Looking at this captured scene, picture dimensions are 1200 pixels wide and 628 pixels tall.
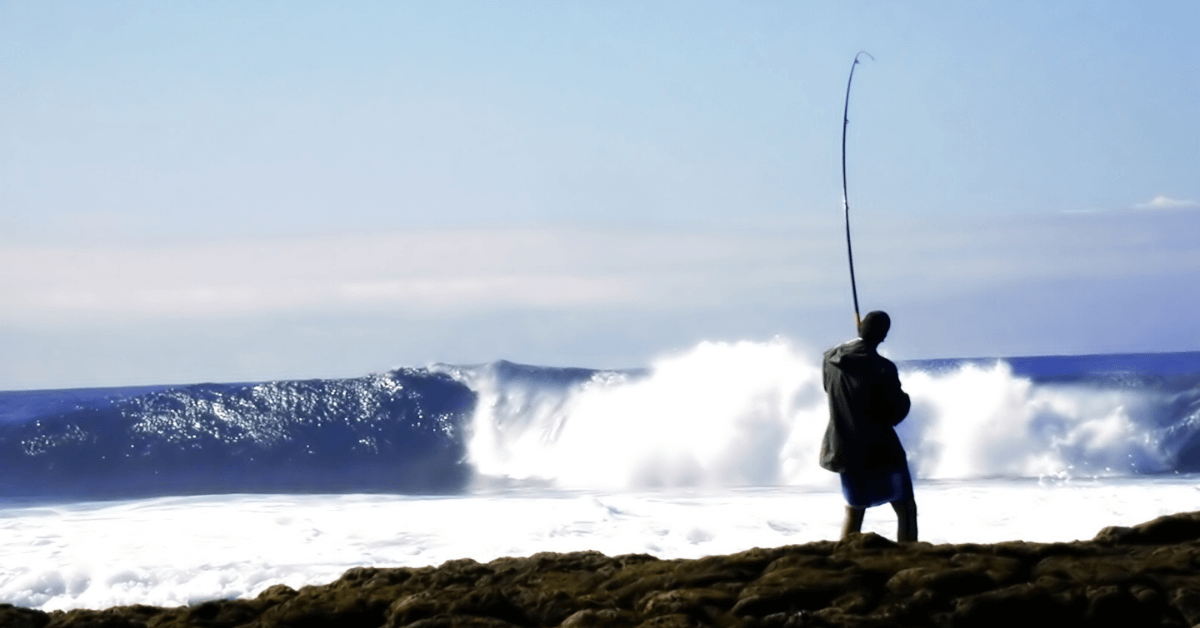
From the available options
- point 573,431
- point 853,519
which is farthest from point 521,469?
point 853,519

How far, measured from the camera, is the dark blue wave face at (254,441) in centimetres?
1975

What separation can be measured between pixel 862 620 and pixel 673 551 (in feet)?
21.2

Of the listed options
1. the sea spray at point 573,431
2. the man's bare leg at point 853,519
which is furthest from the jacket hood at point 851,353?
the sea spray at point 573,431

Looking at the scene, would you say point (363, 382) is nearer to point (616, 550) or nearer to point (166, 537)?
point (166, 537)

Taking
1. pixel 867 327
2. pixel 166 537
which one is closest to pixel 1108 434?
pixel 166 537

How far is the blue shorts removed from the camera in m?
5.61

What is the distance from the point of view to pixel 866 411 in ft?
18.6

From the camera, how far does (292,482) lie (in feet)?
64.3

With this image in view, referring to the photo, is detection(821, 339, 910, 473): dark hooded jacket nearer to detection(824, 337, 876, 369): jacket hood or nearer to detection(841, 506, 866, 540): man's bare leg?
detection(824, 337, 876, 369): jacket hood

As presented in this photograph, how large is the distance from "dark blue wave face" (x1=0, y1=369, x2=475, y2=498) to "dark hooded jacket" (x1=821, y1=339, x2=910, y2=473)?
41.4ft

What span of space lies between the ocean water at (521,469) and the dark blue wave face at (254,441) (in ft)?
0.19

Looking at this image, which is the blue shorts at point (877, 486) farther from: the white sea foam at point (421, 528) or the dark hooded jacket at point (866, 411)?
the white sea foam at point (421, 528)

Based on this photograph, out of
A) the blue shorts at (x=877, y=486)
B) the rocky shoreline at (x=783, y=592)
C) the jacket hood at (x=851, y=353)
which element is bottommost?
the rocky shoreline at (x=783, y=592)

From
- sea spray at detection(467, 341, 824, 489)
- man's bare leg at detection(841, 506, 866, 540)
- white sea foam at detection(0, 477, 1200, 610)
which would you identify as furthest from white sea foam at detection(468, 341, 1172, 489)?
man's bare leg at detection(841, 506, 866, 540)
